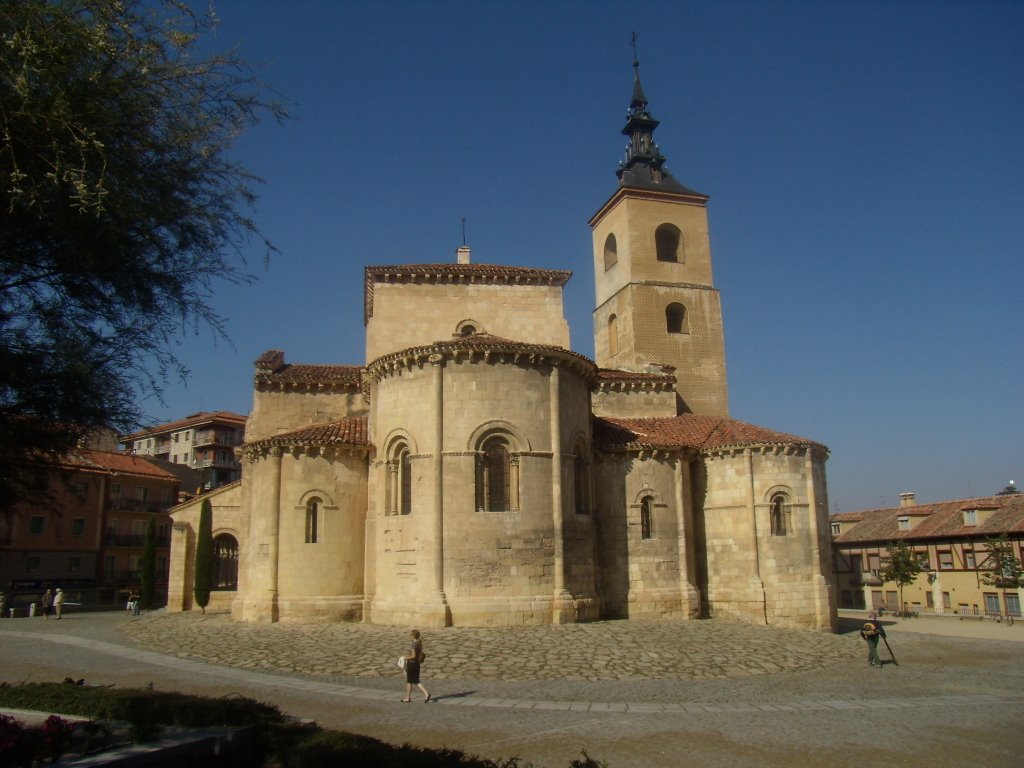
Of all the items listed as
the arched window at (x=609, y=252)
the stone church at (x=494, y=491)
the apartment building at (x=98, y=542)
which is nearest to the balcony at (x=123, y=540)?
the apartment building at (x=98, y=542)

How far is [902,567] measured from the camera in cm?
3959

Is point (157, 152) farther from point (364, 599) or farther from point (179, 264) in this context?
point (364, 599)

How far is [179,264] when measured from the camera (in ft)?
27.9

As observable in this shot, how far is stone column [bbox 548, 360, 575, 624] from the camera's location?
20.7 m

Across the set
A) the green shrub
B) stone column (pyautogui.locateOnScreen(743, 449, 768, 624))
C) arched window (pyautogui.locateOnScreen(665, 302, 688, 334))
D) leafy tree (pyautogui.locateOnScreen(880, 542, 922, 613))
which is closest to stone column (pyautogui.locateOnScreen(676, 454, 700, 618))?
stone column (pyautogui.locateOnScreen(743, 449, 768, 624))

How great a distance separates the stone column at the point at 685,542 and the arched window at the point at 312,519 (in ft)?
36.3

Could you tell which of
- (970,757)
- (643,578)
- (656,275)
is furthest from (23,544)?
(970,757)

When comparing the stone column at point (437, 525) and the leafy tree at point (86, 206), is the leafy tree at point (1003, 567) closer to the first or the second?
the stone column at point (437, 525)

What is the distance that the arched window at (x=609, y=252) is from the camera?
1592 inches

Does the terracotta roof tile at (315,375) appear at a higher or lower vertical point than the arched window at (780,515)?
higher

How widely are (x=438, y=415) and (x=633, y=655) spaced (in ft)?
27.0

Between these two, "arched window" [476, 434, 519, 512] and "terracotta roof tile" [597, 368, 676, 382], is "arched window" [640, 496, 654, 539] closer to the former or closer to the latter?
"arched window" [476, 434, 519, 512]

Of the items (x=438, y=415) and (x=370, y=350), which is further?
(x=370, y=350)

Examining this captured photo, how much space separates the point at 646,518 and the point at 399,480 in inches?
308
